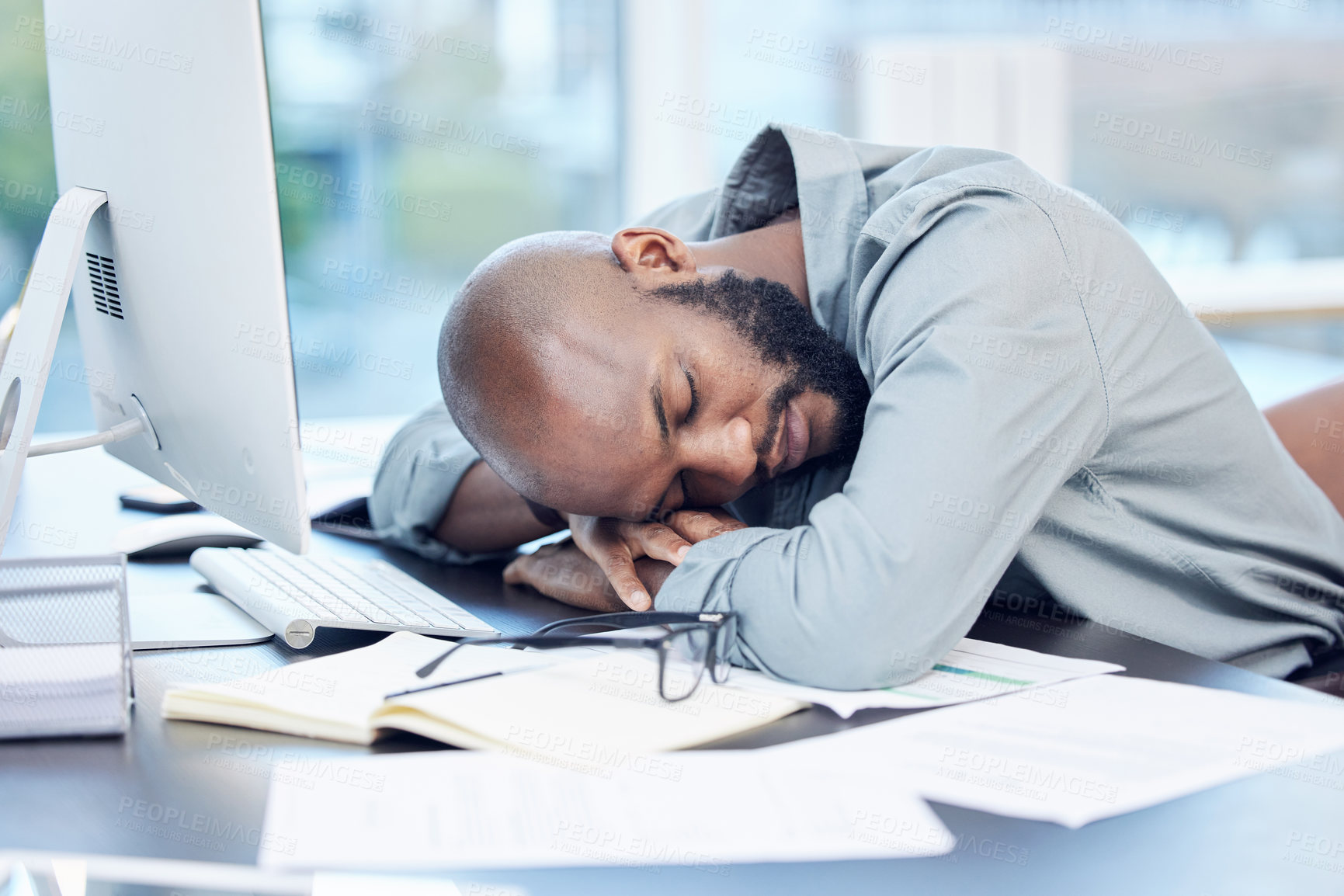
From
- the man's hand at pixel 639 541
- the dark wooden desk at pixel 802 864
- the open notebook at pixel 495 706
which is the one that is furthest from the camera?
the man's hand at pixel 639 541

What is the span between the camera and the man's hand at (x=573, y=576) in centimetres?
112

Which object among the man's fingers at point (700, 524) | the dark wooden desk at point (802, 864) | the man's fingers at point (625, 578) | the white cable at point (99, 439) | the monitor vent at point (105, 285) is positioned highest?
the monitor vent at point (105, 285)

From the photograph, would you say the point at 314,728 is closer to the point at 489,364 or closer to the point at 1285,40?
the point at 489,364

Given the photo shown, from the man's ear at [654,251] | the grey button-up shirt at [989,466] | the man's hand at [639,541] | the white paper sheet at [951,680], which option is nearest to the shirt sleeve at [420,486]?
the grey button-up shirt at [989,466]

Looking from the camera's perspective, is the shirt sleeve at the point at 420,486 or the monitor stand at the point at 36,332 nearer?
the monitor stand at the point at 36,332

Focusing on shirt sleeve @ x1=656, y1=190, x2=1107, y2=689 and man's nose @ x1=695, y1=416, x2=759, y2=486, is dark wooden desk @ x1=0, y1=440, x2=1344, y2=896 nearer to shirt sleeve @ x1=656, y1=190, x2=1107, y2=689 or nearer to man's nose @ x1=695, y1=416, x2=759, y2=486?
shirt sleeve @ x1=656, y1=190, x2=1107, y2=689

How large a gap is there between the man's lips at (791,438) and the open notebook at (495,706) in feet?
1.03

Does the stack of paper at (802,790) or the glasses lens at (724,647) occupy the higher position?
the stack of paper at (802,790)

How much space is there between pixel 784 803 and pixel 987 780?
5.1 inches

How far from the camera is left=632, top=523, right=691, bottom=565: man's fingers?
1.07 meters

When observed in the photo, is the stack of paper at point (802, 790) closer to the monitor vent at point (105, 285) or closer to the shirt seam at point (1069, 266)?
the shirt seam at point (1069, 266)

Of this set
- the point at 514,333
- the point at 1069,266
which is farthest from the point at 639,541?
the point at 1069,266

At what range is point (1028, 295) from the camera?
99 cm

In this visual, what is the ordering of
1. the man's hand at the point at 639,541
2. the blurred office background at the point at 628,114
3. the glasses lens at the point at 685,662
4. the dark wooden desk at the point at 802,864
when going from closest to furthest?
the dark wooden desk at the point at 802,864, the glasses lens at the point at 685,662, the man's hand at the point at 639,541, the blurred office background at the point at 628,114
